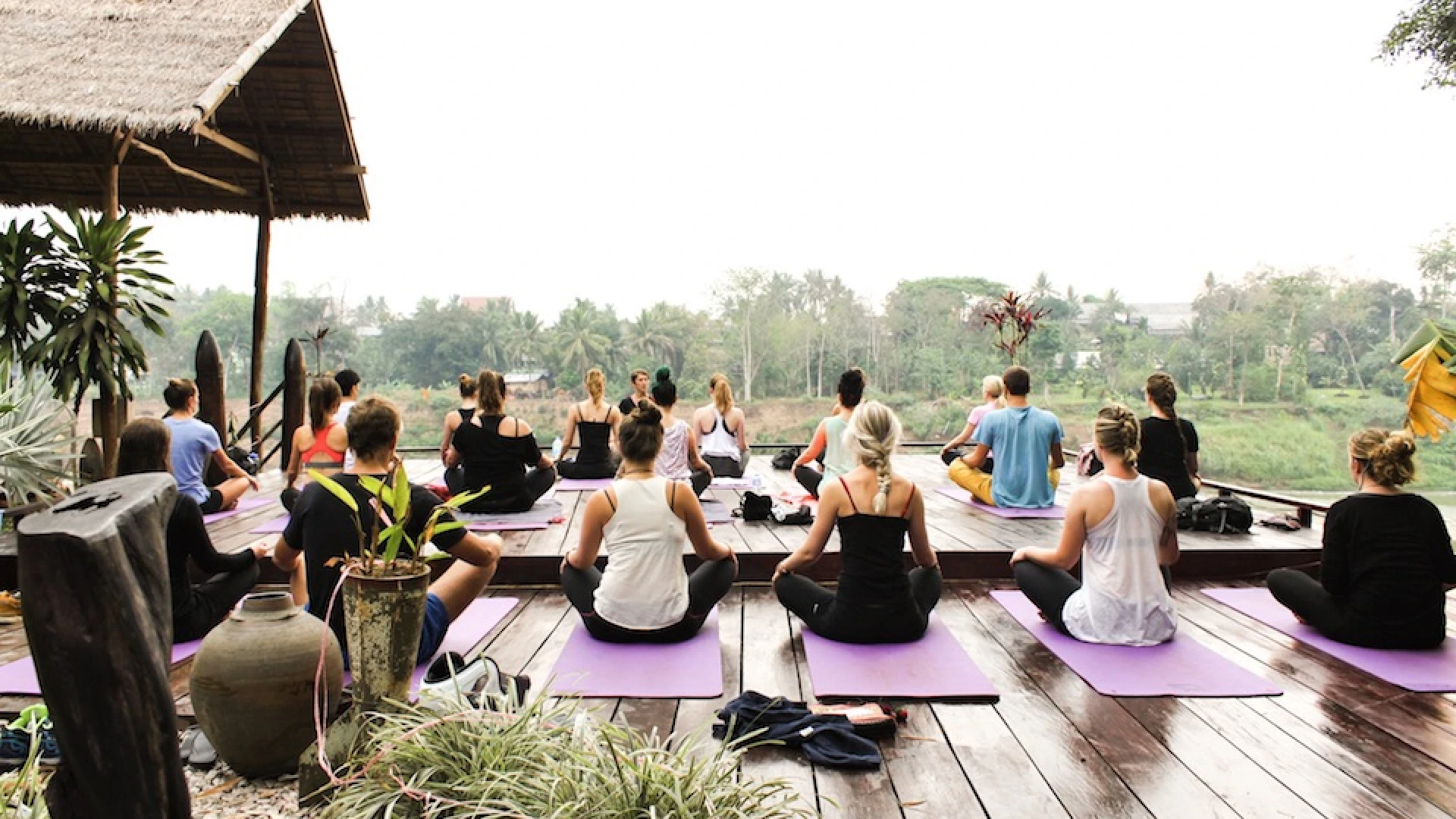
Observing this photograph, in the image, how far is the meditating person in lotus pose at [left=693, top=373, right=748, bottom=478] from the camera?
24.0 ft

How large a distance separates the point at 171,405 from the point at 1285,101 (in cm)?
6210

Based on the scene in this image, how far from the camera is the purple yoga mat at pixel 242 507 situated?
5805mm

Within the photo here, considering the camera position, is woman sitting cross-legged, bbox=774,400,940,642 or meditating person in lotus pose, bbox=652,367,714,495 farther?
meditating person in lotus pose, bbox=652,367,714,495

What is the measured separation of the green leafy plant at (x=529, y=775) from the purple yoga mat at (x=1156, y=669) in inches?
57.2

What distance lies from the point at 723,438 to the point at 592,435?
1.07m

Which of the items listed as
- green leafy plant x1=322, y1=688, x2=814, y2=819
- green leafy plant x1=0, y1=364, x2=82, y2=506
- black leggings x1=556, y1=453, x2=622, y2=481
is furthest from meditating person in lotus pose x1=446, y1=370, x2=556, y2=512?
green leafy plant x1=322, y1=688, x2=814, y2=819

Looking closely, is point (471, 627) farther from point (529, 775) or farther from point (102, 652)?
point (102, 652)

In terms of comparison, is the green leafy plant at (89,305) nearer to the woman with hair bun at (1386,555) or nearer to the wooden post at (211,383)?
the wooden post at (211,383)

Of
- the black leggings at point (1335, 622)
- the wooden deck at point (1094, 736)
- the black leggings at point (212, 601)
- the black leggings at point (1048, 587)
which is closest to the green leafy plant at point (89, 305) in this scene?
the wooden deck at point (1094, 736)

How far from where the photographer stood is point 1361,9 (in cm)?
5091

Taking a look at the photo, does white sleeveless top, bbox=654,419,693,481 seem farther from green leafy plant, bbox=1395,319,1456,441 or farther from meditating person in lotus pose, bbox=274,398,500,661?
green leafy plant, bbox=1395,319,1456,441

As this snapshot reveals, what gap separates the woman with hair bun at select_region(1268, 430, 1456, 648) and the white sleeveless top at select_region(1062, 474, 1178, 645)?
0.67 metres

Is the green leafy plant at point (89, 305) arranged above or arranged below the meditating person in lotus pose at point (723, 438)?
above

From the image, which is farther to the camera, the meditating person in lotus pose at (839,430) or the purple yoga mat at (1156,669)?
the meditating person in lotus pose at (839,430)
